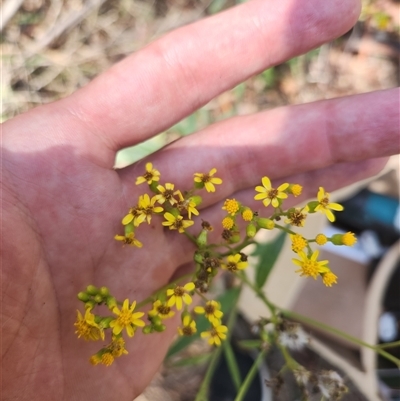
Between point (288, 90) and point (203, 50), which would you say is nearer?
point (203, 50)

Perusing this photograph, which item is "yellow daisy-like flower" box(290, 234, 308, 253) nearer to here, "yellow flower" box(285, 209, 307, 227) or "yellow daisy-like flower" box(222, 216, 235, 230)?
"yellow flower" box(285, 209, 307, 227)

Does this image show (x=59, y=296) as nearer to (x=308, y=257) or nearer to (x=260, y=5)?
(x=308, y=257)

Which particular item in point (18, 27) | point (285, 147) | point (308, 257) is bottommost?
point (308, 257)

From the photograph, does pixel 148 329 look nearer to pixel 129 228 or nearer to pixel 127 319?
pixel 127 319

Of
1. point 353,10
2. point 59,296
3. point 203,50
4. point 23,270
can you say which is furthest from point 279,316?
point 353,10

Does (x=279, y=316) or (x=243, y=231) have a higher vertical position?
(x=243, y=231)

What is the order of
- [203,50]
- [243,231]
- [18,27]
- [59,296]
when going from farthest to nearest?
[18,27] → [243,231] → [203,50] → [59,296]
